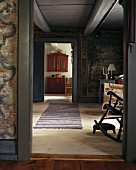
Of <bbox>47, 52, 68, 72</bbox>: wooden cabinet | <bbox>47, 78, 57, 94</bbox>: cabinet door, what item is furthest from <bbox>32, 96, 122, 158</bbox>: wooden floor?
<bbox>47, 52, 68, 72</bbox>: wooden cabinet

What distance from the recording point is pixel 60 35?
8852mm

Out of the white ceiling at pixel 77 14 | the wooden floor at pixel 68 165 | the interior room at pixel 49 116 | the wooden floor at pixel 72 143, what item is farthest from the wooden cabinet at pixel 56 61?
the wooden floor at pixel 68 165

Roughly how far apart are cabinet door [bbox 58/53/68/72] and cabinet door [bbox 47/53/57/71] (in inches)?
8.8

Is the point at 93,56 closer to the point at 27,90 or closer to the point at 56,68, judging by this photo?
the point at 56,68

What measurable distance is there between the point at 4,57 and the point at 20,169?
1.22 m

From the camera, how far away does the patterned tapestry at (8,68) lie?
9.11 feet

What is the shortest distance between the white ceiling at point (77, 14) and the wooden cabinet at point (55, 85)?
4.96 m

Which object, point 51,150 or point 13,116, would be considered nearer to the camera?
point 13,116

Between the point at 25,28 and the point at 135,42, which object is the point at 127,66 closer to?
the point at 135,42

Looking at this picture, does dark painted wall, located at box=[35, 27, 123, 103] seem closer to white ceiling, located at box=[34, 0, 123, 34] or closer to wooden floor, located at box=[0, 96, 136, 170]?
white ceiling, located at box=[34, 0, 123, 34]

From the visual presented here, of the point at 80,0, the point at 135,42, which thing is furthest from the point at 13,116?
the point at 80,0

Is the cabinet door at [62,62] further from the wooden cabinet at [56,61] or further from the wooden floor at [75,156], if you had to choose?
the wooden floor at [75,156]

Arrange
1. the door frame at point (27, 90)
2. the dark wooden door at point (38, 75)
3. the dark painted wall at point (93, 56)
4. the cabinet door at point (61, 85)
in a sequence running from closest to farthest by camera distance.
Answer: the door frame at point (27, 90) → the dark painted wall at point (93, 56) → the dark wooden door at point (38, 75) → the cabinet door at point (61, 85)

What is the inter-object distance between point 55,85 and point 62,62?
1397mm
